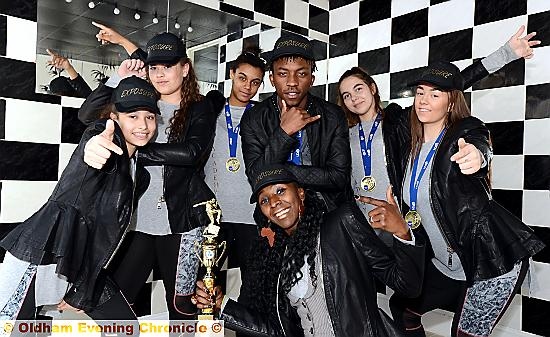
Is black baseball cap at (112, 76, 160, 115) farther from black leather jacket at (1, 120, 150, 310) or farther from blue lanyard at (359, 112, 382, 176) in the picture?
blue lanyard at (359, 112, 382, 176)

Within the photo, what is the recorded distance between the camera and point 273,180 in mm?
1746

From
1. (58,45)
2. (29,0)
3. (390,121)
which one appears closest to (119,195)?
(58,45)

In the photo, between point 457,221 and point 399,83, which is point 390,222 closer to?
point 457,221

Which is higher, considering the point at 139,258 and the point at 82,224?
the point at 82,224

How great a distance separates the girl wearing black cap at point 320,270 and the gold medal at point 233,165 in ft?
1.80

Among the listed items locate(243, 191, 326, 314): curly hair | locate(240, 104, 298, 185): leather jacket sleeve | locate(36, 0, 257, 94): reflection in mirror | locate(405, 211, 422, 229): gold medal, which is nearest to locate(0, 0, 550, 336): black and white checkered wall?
locate(36, 0, 257, 94): reflection in mirror

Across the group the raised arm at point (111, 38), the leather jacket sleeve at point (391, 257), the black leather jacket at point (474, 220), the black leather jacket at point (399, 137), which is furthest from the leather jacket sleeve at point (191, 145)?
the black leather jacket at point (474, 220)

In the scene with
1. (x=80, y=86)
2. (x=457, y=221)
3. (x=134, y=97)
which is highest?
(x=80, y=86)

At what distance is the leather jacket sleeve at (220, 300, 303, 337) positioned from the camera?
180cm

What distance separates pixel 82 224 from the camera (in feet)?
5.66

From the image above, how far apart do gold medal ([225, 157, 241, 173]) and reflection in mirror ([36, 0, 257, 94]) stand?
750 millimetres

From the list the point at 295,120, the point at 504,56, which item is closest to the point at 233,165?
the point at 295,120

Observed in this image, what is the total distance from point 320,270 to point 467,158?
0.72 meters

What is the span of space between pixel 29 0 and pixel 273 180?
1.60 metres
